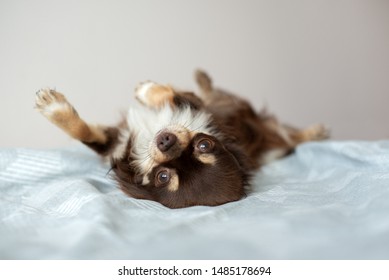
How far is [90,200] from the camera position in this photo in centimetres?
145

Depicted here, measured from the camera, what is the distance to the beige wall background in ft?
9.30

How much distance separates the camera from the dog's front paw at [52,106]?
1.93 metres

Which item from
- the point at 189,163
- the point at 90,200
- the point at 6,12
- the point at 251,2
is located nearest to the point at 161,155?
the point at 189,163

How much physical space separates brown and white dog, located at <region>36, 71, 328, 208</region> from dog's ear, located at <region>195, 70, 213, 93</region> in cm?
29

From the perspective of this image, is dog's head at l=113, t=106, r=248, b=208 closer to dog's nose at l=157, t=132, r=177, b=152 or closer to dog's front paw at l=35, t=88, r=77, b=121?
dog's nose at l=157, t=132, r=177, b=152

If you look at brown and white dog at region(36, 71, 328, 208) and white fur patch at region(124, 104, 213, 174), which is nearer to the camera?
brown and white dog at region(36, 71, 328, 208)

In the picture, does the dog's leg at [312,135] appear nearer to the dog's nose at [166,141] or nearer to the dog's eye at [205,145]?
the dog's eye at [205,145]

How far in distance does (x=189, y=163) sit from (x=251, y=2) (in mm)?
2356

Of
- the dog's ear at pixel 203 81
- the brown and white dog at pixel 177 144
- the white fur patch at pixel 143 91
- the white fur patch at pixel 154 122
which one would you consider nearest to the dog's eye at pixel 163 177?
the brown and white dog at pixel 177 144

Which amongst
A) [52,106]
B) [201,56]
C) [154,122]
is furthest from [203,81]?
[52,106]

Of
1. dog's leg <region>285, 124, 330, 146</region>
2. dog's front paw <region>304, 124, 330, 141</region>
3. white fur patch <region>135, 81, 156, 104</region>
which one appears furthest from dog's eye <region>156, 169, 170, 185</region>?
dog's front paw <region>304, 124, 330, 141</region>

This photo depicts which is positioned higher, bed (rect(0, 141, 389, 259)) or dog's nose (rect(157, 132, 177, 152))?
dog's nose (rect(157, 132, 177, 152))

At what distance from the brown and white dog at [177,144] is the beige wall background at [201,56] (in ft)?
2.89

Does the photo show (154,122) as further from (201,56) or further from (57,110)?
(201,56)
